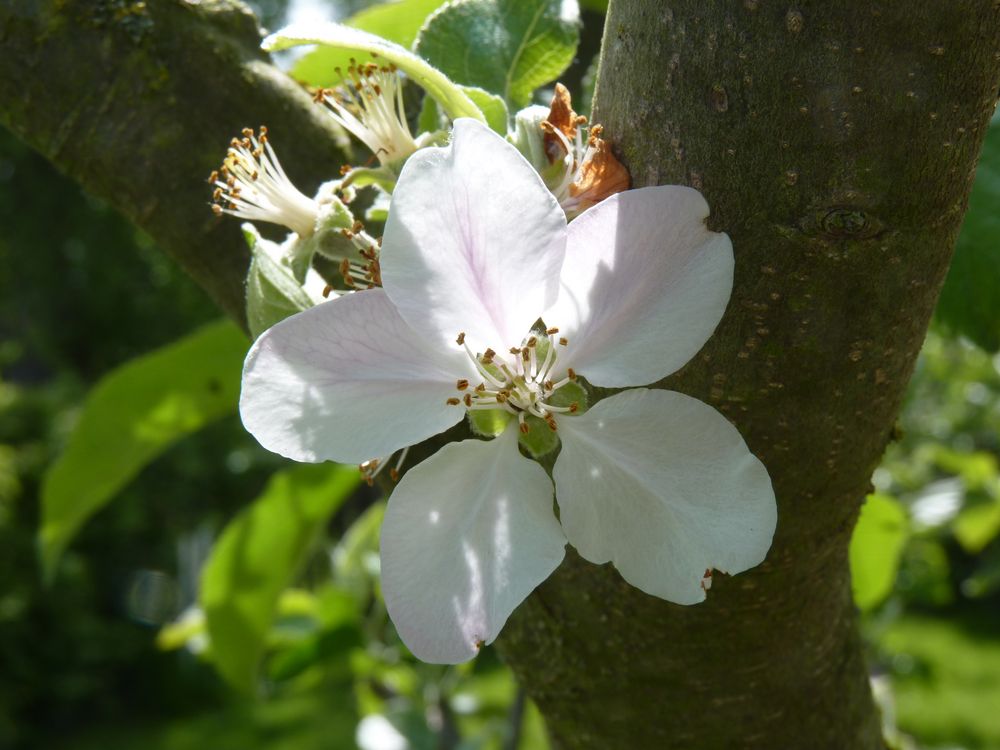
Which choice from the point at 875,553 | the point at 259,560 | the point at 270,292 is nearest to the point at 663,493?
the point at 270,292

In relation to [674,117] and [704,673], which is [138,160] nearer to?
[674,117]

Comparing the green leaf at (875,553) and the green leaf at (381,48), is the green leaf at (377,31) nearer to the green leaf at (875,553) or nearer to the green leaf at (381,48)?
the green leaf at (381,48)

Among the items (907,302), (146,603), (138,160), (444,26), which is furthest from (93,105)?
(146,603)

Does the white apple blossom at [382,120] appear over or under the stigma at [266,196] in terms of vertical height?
over

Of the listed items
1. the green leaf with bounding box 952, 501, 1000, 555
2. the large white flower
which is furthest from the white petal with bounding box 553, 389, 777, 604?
the green leaf with bounding box 952, 501, 1000, 555

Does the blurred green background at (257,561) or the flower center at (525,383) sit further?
the blurred green background at (257,561)

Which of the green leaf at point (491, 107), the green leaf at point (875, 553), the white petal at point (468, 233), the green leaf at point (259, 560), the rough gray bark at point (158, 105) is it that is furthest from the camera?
the green leaf at point (259, 560)

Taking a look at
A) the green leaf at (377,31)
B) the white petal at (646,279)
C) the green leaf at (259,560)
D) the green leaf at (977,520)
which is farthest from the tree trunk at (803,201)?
the green leaf at (977,520)
